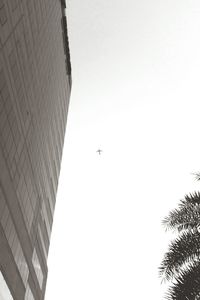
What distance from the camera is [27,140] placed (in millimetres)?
51094

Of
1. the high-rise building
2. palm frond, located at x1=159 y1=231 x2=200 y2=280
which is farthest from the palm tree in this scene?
the high-rise building

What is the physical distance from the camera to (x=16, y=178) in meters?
45.1

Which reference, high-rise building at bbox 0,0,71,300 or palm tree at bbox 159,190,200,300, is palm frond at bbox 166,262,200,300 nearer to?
palm tree at bbox 159,190,200,300

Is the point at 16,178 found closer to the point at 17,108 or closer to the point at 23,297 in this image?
the point at 17,108

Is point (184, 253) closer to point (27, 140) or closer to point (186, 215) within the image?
point (186, 215)

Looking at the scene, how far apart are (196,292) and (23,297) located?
4040cm

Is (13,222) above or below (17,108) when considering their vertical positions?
below

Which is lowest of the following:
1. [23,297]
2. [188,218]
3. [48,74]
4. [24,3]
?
[188,218]

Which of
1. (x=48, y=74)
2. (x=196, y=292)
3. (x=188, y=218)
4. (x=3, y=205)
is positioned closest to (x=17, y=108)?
(x=3, y=205)

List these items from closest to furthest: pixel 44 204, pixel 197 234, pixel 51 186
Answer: pixel 197 234 → pixel 44 204 → pixel 51 186

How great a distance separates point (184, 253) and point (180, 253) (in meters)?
0.14

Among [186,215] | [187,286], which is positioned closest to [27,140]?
[186,215]

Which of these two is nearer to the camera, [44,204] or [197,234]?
[197,234]

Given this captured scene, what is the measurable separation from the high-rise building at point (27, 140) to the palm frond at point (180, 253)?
2731 centimetres
